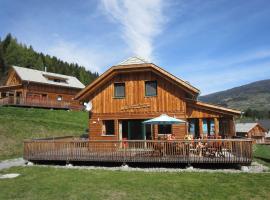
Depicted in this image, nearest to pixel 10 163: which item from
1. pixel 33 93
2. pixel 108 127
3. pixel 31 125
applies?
pixel 108 127

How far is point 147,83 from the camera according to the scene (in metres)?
21.3

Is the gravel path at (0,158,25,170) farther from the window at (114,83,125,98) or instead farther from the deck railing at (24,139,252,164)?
the window at (114,83,125,98)

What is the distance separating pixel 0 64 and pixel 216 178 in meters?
79.7

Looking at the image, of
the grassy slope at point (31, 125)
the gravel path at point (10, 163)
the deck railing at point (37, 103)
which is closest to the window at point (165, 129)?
the gravel path at point (10, 163)

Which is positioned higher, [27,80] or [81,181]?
[27,80]

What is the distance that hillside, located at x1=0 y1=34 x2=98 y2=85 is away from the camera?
8425 centimetres

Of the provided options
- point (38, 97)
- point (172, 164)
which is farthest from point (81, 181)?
point (38, 97)

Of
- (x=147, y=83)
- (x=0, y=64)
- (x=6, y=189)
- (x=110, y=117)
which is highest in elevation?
(x=0, y=64)

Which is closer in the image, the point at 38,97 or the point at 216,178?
the point at 216,178

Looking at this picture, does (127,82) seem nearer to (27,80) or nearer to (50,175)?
(50,175)

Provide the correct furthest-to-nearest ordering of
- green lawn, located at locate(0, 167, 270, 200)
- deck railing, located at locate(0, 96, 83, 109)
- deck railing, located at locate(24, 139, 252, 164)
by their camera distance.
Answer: deck railing, located at locate(0, 96, 83, 109) → deck railing, located at locate(24, 139, 252, 164) → green lawn, located at locate(0, 167, 270, 200)

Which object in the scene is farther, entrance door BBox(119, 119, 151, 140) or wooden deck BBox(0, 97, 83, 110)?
wooden deck BBox(0, 97, 83, 110)

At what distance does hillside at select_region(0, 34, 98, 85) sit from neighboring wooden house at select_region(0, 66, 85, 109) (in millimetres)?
33300

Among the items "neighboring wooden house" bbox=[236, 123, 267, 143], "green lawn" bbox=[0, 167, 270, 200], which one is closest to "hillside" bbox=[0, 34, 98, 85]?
"neighboring wooden house" bbox=[236, 123, 267, 143]
